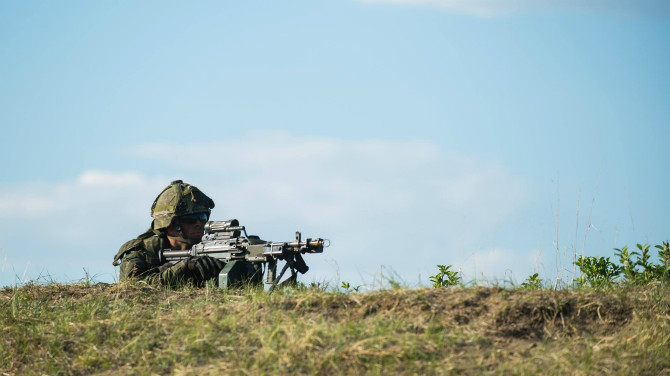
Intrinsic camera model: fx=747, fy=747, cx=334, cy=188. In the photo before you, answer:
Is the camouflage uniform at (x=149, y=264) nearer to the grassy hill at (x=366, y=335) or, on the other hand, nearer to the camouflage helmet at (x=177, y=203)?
the camouflage helmet at (x=177, y=203)

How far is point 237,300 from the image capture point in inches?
319

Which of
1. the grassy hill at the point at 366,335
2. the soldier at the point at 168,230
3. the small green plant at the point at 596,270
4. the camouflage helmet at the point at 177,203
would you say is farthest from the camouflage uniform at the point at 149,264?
the small green plant at the point at 596,270

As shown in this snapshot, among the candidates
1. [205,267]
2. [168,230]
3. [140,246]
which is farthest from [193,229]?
[205,267]

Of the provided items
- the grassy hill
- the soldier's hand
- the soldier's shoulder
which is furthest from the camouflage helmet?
the grassy hill

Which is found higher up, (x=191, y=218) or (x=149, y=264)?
(x=191, y=218)

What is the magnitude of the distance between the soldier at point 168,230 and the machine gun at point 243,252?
242 mm

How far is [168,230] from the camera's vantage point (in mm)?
11594

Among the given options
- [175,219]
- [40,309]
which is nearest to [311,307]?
[40,309]

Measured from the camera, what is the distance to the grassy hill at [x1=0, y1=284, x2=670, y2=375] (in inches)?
238

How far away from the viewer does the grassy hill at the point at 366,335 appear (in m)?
6.04

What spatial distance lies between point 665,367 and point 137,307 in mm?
5392

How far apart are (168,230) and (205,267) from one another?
155cm

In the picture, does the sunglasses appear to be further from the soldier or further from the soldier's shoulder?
the soldier's shoulder

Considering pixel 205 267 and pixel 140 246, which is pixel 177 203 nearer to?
pixel 140 246
